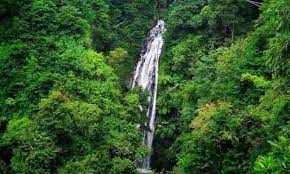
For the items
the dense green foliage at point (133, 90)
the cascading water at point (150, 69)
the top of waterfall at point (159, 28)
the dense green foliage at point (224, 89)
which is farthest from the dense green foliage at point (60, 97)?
the top of waterfall at point (159, 28)

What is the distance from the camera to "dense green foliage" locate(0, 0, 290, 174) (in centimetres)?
1728

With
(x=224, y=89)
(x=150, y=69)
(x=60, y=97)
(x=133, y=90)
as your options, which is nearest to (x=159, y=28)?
(x=150, y=69)

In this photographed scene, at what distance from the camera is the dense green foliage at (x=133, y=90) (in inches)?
680

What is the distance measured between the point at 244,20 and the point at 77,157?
43.2 feet

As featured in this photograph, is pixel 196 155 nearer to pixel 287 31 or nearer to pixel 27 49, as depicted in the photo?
pixel 287 31

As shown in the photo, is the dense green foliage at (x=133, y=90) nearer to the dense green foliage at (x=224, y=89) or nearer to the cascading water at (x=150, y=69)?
the dense green foliage at (x=224, y=89)

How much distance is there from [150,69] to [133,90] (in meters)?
7.22

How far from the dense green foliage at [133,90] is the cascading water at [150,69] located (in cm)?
79

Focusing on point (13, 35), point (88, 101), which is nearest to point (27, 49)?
point (13, 35)

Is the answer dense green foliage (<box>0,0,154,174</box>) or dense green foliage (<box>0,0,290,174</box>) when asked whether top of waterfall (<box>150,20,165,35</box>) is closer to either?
dense green foliage (<box>0,0,290,174</box>)

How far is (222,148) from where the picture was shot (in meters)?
17.9

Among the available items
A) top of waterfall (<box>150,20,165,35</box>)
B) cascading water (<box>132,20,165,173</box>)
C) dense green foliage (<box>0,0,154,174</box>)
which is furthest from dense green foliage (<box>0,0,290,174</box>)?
top of waterfall (<box>150,20,165,35</box>)

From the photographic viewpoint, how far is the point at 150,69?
30.0m

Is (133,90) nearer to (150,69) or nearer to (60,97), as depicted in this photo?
(60,97)
